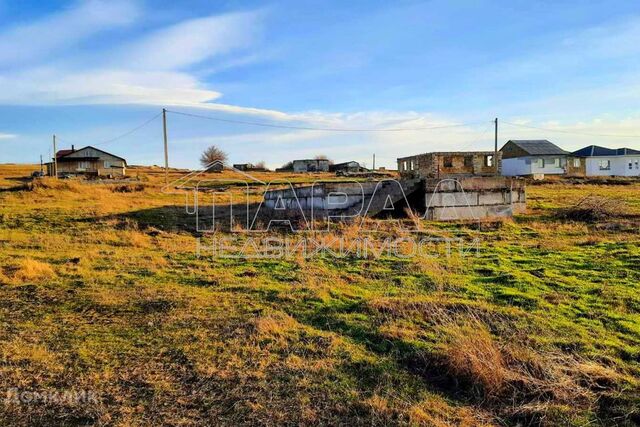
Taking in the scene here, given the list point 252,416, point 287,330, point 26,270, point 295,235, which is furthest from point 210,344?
point 295,235

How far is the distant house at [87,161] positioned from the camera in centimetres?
5525

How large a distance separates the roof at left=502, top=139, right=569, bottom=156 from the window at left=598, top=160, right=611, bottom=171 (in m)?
6.48

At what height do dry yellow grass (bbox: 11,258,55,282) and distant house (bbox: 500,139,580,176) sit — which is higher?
distant house (bbox: 500,139,580,176)

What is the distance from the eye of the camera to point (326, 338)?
15.5 feet

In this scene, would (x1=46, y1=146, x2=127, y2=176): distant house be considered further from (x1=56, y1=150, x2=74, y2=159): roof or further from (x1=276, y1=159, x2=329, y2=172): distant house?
(x1=276, y1=159, x2=329, y2=172): distant house

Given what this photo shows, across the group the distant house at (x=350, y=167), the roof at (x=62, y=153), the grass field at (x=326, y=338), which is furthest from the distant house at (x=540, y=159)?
the roof at (x=62, y=153)

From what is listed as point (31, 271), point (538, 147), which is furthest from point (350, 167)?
point (31, 271)

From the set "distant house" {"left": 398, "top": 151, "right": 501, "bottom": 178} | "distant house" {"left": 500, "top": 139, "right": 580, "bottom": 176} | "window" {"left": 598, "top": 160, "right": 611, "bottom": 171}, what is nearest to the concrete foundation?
"distant house" {"left": 398, "top": 151, "right": 501, "bottom": 178}

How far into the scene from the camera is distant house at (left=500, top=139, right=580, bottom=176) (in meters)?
44.8

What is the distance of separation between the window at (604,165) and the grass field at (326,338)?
4753cm

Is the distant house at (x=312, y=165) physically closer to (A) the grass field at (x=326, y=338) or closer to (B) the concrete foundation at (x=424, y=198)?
(B) the concrete foundation at (x=424, y=198)

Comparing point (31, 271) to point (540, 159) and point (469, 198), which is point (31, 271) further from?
point (540, 159)

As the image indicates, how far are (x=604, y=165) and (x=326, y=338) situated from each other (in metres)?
54.8

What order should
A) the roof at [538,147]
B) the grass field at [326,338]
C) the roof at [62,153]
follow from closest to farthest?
1. the grass field at [326,338]
2. the roof at [538,147]
3. the roof at [62,153]
